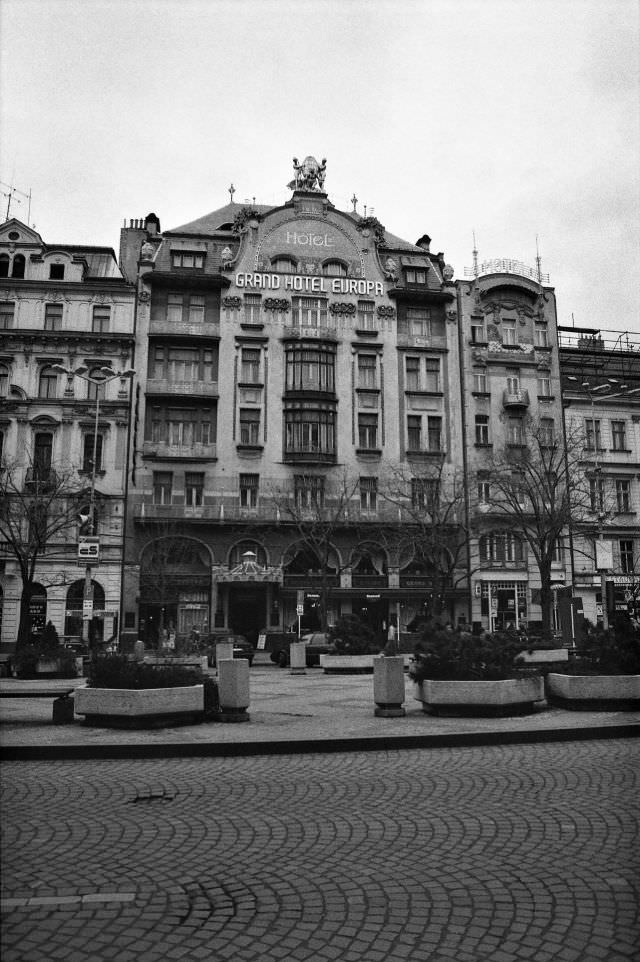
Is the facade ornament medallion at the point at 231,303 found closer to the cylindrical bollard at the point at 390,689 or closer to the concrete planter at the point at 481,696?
the cylindrical bollard at the point at 390,689

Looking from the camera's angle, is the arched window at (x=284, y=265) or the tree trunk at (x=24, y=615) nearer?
the tree trunk at (x=24, y=615)

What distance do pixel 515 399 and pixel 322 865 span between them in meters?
46.5

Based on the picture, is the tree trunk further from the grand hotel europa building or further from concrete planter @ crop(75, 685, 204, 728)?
concrete planter @ crop(75, 685, 204, 728)

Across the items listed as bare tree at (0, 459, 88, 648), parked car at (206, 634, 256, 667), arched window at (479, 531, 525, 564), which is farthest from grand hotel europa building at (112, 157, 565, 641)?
parked car at (206, 634, 256, 667)

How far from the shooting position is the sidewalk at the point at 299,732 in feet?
32.3

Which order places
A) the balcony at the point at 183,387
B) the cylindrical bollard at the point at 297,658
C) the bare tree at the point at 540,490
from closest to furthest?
the cylindrical bollard at the point at 297,658
the bare tree at the point at 540,490
the balcony at the point at 183,387

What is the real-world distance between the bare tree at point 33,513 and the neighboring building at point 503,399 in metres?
23.6

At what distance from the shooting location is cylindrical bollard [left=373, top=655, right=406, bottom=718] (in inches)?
505

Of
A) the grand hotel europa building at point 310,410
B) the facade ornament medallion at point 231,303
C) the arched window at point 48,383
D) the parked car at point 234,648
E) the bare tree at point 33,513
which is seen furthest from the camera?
the facade ornament medallion at point 231,303

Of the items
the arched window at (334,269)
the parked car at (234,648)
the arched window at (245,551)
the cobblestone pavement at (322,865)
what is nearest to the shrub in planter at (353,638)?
the parked car at (234,648)

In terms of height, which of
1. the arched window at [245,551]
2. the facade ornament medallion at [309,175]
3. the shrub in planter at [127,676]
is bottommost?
the shrub in planter at [127,676]

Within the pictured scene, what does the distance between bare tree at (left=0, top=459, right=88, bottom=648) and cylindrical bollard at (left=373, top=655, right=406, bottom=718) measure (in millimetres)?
19288

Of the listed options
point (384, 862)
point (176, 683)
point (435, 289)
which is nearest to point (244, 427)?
point (435, 289)

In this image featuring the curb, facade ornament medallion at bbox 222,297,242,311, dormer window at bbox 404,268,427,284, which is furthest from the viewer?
dormer window at bbox 404,268,427,284
